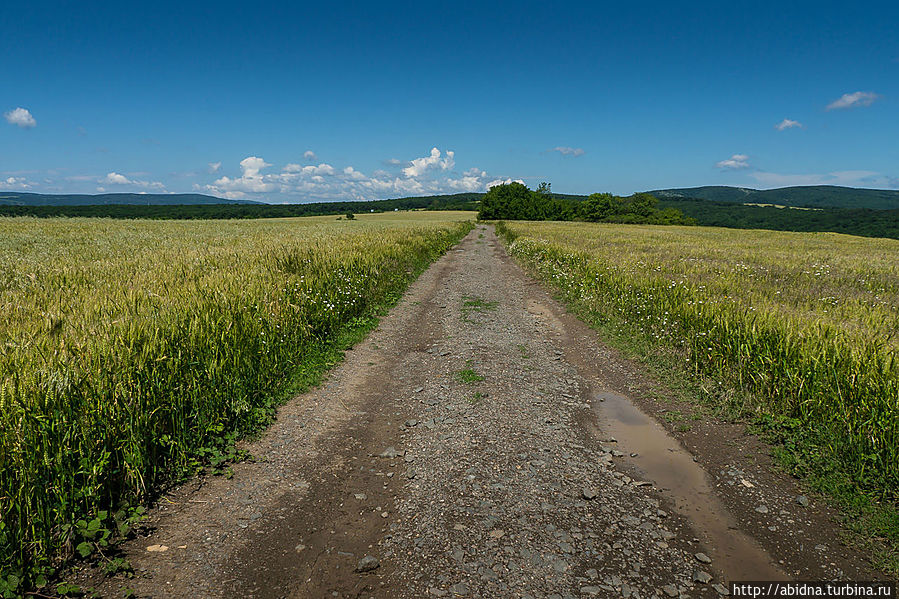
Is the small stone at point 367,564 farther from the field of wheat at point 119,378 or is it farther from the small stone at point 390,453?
the field of wheat at point 119,378

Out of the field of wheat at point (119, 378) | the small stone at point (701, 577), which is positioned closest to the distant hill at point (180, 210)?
the field of wheat at point (119, 378)

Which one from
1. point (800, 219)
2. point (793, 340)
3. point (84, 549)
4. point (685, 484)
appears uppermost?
point (800, 219)

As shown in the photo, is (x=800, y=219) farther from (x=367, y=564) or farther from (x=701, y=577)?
(x=367, y=564)

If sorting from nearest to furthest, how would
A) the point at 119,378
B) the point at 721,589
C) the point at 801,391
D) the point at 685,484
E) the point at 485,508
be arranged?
the point at 721,589, the point at 485,508, the point at 119,378, the point at 685,484, the point at 801,391

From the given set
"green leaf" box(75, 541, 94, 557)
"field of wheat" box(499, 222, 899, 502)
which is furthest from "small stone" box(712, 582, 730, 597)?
"green leaf" box(75, 541, 94, 557)

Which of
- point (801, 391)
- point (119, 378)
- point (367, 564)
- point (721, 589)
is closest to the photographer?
point (721, 589)

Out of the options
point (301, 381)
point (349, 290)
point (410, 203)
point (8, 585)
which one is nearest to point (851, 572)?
point (8, 585)

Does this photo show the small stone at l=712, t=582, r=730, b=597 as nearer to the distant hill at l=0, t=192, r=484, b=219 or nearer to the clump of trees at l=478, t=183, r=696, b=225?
the distant hill at l=0, t=192, r=484, b=219

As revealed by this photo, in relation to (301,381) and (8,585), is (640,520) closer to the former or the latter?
(8,585)

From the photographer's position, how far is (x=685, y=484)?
4.54 metres

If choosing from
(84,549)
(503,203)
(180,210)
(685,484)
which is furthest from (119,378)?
(180,210)

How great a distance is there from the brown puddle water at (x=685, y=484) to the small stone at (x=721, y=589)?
0.49 feet

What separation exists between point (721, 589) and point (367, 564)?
8.21 ft

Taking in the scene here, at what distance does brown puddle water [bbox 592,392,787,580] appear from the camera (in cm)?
347
